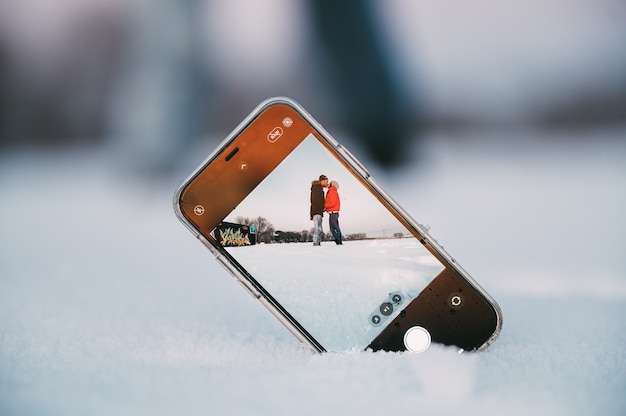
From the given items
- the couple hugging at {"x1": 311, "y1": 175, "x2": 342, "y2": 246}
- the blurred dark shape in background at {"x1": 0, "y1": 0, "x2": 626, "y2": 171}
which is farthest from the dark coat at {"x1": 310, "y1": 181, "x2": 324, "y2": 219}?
the blurred dark shape in background at {"x1": 0, "y1": 0, "x2": 626, "y2": 171}

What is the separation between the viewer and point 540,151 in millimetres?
591

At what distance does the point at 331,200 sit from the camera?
360 mm

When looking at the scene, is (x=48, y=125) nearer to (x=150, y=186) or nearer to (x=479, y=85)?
(x=150, y=186)

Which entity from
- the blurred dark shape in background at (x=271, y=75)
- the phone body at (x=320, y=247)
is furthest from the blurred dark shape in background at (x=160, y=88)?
the phone body at (x=320, y=247)

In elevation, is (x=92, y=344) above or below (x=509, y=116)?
above

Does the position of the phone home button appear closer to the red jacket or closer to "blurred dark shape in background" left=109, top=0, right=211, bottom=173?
the red jacket

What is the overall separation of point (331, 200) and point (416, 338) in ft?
0.29

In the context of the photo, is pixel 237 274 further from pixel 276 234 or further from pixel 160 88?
pixel 160 88

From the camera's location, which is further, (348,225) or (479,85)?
(479,85)

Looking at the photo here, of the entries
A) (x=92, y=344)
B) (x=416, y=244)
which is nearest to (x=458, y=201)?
(x=416, y=244)

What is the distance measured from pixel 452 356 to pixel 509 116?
354 mm

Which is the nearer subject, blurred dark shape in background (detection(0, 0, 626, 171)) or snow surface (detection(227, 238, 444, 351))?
snow surface (detection(227, 238, 444, 351))

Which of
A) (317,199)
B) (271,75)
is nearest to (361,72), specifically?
(271,75)

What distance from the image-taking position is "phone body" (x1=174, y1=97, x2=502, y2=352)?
1.11 ft
